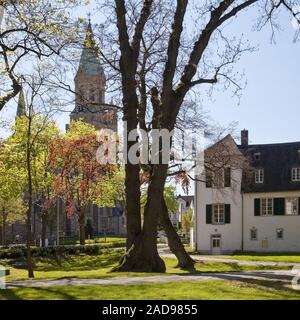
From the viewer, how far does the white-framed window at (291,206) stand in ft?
157

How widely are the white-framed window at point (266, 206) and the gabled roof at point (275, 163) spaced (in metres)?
0.92

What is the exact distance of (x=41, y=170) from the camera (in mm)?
46594

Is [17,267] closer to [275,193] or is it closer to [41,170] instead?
[41,170]

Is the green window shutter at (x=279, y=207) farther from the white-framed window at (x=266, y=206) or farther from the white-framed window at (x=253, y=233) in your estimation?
the white-framed window at (x=253, y=233)

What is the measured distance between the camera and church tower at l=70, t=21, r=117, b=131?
21.2 meters

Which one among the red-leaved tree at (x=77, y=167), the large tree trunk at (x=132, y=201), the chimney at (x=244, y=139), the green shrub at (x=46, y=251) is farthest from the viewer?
the chimney at (x=244, y=139)

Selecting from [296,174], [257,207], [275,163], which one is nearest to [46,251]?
[257,207]

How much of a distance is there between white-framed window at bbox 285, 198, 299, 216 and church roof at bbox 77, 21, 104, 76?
28329 millimetres

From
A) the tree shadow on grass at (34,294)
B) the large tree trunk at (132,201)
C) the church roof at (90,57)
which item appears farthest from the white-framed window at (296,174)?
the tree shadow on grass at (34,294)

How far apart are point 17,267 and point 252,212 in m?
22.3

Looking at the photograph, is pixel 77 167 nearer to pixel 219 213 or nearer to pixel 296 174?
pixel 219 213

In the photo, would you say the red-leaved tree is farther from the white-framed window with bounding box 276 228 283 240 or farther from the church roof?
the white-framed window with bounding box 276 228 283 240

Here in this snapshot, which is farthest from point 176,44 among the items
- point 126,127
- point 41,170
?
point 41,170
